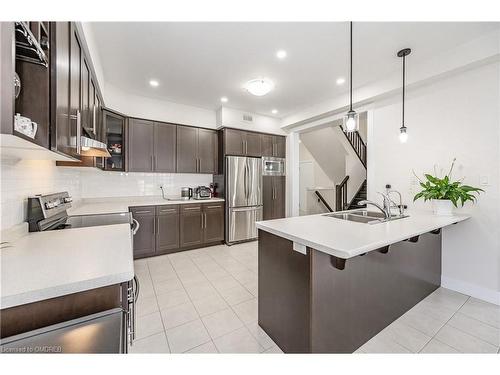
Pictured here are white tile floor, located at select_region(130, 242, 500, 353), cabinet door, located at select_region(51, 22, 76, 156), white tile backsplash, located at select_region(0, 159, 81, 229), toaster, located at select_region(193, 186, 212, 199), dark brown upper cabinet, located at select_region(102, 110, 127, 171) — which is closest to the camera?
cabinet door, located at select_region(51, 22, 76, 156)

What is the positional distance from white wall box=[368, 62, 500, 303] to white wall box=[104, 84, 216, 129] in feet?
11.2

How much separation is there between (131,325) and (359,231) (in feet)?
5.51

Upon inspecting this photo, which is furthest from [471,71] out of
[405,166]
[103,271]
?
[103,271]

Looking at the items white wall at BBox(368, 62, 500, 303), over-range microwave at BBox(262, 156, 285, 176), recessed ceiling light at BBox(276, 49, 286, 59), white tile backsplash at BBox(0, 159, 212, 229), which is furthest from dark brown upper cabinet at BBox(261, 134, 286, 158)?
white wall at BBox(368, 62, 500, 303)

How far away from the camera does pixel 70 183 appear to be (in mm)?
2682

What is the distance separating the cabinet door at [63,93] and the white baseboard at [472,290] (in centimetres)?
395

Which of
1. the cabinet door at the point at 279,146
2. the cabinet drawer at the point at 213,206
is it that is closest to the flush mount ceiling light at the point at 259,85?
the cabinet door at the point at 279,146

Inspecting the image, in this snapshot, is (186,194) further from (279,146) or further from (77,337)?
(77,337)

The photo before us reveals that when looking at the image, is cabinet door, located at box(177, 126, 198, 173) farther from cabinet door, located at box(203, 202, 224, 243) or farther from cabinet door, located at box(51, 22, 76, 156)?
cabinet door, located at box(51, 22, 76, 156)

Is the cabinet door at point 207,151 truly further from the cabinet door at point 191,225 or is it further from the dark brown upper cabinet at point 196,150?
the cabinet door at point 191,225

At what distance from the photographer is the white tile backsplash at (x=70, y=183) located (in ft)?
4.35

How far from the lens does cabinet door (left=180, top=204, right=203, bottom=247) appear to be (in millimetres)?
3789
